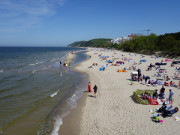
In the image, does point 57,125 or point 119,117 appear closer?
point 57,125

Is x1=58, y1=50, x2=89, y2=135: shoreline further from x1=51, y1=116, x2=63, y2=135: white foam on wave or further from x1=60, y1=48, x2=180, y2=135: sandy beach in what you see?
x1=51, y1=116, x2=63, y2=135: white foam on wave

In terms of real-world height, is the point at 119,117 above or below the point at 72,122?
above

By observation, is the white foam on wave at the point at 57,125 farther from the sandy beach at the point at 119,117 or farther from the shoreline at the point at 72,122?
the sandy beach at the point at 119,117

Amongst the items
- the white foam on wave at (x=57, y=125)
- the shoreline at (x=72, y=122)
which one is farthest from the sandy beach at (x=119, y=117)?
the white foam on wave at (x=57, y=125)

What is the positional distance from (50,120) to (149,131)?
643cm

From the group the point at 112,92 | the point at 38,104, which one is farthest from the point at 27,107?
the point at 112,92

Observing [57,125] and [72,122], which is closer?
[57,125]

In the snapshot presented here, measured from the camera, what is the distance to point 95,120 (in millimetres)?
8703

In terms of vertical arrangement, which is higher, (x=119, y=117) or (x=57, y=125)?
(x=119, y=117)

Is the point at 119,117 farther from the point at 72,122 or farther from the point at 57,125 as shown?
the point at 57,125

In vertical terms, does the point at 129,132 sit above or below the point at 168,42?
below

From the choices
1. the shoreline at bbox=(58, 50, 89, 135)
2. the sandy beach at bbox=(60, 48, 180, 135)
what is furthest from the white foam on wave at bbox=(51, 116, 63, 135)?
the sandy beach at bbox=(60, 48, 180, 135)

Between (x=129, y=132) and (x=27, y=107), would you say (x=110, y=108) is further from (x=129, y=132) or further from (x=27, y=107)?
(x=27, y=107)

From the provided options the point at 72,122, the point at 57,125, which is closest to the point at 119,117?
the point at 72,122
